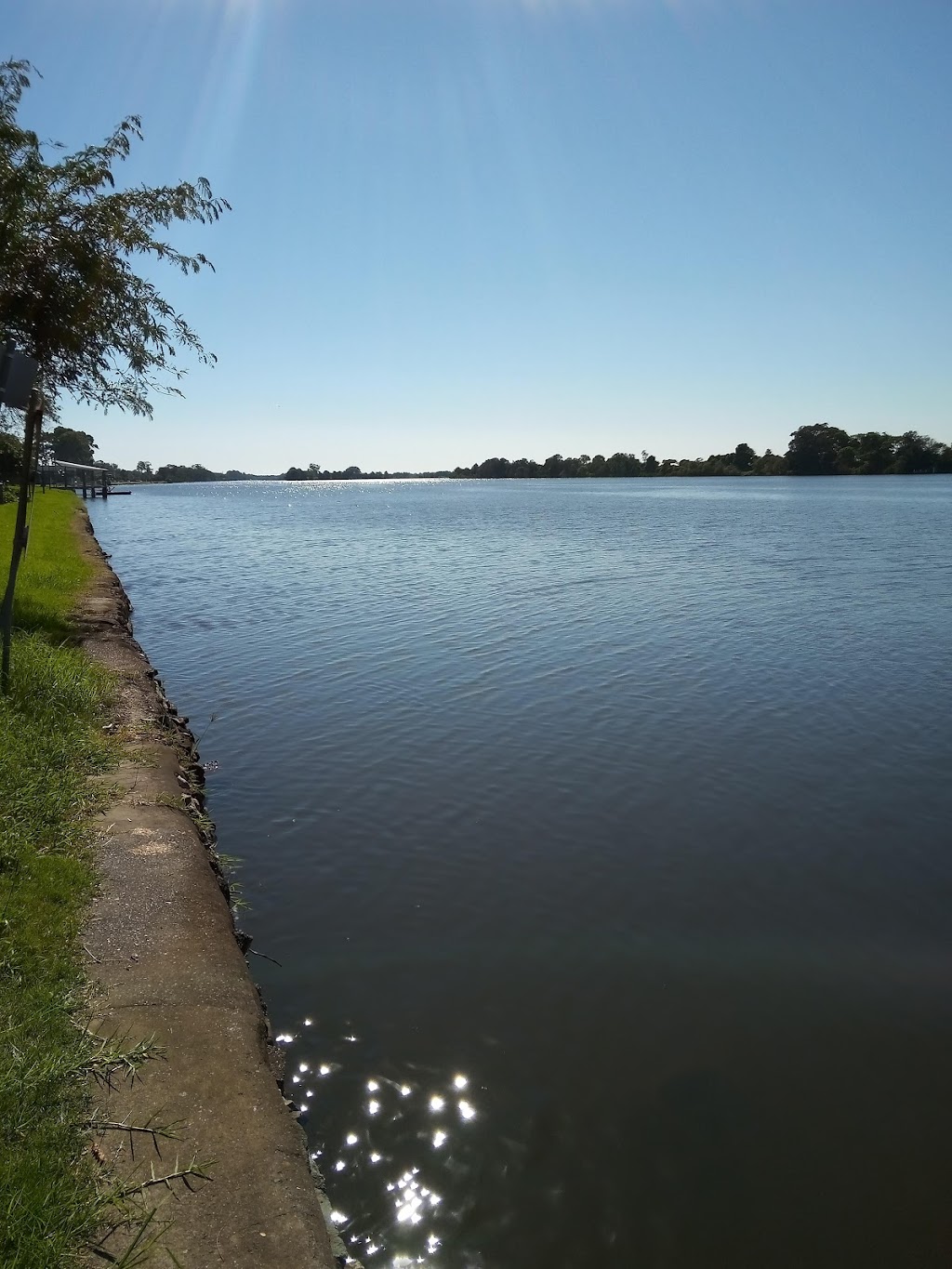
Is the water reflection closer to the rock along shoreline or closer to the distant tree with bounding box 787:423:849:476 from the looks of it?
the rock along shoreline

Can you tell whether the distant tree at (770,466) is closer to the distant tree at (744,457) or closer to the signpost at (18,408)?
the distant tree at (744,457)

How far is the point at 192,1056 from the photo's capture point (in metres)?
4.64

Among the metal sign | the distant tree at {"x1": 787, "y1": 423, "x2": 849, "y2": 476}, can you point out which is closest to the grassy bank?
the metal sign

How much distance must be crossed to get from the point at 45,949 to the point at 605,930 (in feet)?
14.6

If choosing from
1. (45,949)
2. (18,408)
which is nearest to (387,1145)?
(45,949)

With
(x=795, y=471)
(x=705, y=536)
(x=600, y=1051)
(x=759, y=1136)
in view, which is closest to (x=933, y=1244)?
(x=759, y=1136)

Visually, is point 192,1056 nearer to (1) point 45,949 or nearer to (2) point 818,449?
(1) point 45,949

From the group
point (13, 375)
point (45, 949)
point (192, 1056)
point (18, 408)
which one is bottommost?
point (192, 1056)

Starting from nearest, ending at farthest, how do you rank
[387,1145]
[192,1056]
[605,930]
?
[192,1056]
[387,1145]
[605,930]

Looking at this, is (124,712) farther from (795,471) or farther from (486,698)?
(795,471)

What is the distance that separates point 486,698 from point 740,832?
18.7ft

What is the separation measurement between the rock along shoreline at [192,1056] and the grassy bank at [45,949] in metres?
0.17

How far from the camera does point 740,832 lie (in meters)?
9.41

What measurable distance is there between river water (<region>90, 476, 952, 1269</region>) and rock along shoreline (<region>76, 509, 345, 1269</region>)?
2.74ft
